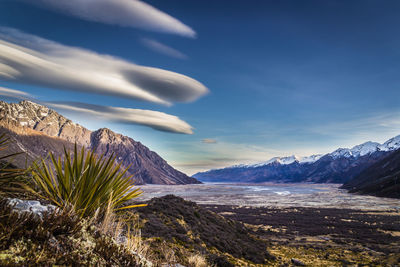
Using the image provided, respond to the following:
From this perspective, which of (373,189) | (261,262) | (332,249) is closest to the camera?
(261,262)

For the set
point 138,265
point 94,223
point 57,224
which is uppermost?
point 57,224

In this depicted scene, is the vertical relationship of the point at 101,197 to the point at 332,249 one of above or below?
above

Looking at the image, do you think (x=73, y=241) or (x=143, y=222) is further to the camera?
(x=143, y=222)

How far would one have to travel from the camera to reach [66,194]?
4188 millimetres

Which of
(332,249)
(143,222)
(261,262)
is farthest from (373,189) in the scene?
(143,222)

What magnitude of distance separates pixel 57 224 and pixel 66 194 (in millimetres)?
1462

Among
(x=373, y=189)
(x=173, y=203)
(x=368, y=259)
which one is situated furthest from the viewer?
(x=373, y=189)

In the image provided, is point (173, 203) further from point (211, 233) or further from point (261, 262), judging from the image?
point (261, 262)

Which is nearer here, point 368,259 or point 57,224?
point 57,224

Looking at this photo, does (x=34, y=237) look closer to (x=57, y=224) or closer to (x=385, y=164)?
(x=57, y=224)

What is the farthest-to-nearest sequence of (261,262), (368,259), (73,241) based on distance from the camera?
(368,259) → (261,262) → (73,241)

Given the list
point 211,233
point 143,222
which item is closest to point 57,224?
point 143,222

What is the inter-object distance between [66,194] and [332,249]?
2911 centimetres

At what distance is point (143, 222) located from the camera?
13133 millimetres
